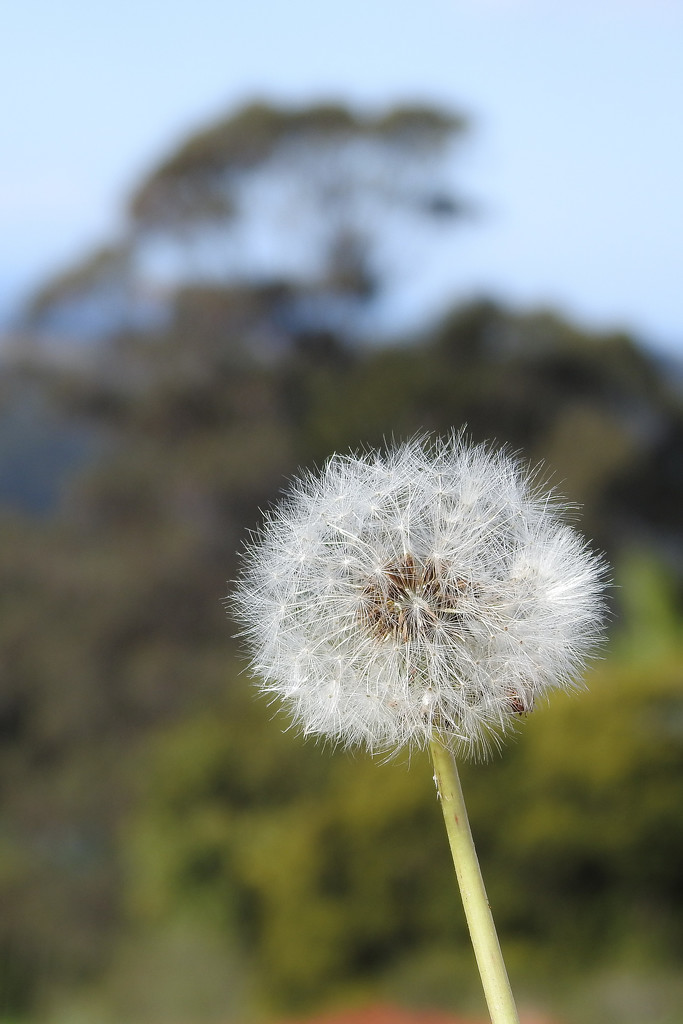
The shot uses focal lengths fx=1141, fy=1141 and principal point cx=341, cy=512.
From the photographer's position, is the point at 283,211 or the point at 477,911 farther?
the point at 283,211

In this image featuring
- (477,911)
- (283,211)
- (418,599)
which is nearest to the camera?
(477,911)

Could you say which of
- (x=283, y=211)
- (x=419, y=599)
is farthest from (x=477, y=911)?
(x=283, y=211)

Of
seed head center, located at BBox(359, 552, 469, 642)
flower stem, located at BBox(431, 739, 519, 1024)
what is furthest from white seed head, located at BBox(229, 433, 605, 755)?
flower stem, located at BBox(431, 739, 519, 1024)

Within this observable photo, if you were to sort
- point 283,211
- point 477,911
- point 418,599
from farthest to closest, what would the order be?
point 283,211
point 418,599
point 477,911

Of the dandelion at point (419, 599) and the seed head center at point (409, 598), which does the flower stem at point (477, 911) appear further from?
the seed head center at point (409, 598)

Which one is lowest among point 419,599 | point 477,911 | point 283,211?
point 477,911

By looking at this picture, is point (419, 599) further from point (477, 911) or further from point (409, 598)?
point (477, 911)

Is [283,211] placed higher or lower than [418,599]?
higher

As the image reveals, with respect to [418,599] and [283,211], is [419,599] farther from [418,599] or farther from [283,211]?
[283,211]
